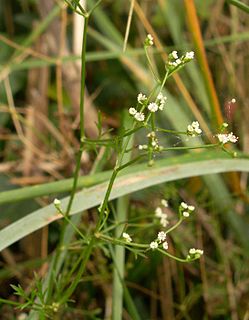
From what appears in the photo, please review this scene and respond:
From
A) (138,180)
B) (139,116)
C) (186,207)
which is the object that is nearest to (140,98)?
(139,116)

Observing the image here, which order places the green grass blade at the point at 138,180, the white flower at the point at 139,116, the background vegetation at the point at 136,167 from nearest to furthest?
the white flower at the point at 139,116 < the green grass blade at the point at 138,180 < the background vegetation at the point at 136,167

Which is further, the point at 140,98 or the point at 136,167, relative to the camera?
the point at 136,167

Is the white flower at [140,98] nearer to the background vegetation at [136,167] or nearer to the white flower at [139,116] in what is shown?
the white flower at [139,116]

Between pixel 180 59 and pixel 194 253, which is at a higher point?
pixel 180 59

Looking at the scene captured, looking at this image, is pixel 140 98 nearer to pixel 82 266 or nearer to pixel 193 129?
pixel 193 129

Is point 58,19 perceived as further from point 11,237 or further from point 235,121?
point 11,237

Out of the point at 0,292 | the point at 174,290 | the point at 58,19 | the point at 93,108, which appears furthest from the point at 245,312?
the point at 58,19

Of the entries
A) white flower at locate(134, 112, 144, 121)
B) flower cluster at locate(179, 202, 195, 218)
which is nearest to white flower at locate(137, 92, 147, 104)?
white flower at locate(134, 112, 144, 121)

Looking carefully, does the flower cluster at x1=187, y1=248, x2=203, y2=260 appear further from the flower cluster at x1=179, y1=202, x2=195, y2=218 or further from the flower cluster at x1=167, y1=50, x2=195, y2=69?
the flower cluster at x1=167, y1=50, x2=195, y2=69

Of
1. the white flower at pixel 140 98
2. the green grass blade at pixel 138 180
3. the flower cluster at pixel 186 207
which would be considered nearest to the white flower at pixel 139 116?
the white flower at pixel 140 98
